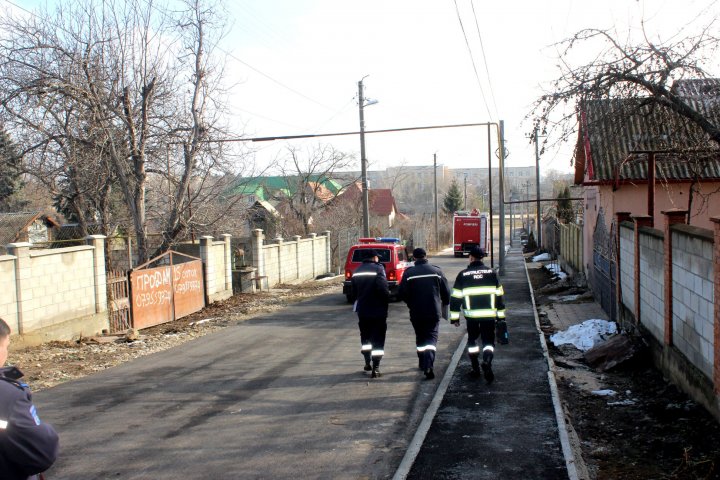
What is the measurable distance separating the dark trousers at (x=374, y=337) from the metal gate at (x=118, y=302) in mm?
7766

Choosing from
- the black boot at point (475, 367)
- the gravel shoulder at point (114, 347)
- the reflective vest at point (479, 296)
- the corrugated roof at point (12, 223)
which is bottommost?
the gravel shoulder at point (114, 347)

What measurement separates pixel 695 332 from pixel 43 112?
15906 mm

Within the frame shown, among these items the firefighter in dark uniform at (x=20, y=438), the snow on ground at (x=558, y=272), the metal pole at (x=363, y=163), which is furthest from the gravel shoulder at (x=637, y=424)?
the metal pole at (x=363, y=163)

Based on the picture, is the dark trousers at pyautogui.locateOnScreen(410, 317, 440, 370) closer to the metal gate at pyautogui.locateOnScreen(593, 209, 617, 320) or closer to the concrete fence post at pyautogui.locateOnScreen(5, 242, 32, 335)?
the metal gate at pyautogui.locateOnScreen(593, 209, 617, 320)

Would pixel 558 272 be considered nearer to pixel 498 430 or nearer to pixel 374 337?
pixel 374 337

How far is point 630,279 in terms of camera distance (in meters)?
11.6

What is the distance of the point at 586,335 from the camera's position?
1160 cm

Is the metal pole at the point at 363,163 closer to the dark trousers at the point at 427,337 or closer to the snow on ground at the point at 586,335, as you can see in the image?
the snow on ground at the point at 586,335

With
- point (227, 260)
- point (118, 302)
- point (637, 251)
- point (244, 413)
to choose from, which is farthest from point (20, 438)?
point (227, 260)

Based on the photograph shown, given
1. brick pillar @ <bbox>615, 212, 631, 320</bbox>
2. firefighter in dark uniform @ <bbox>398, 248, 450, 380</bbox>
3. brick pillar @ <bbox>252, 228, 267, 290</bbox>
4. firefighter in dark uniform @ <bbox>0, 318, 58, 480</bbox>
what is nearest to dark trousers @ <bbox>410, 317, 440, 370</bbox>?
firefighter in dark uniform @ <bbox>398, 248, 450, 380</bbox>

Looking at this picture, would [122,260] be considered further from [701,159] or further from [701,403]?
[701,403]

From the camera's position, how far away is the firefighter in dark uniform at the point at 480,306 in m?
8.60

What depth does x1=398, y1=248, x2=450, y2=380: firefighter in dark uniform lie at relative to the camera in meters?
8.82

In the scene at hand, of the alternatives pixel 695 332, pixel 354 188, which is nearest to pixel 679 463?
pixel 695 332
